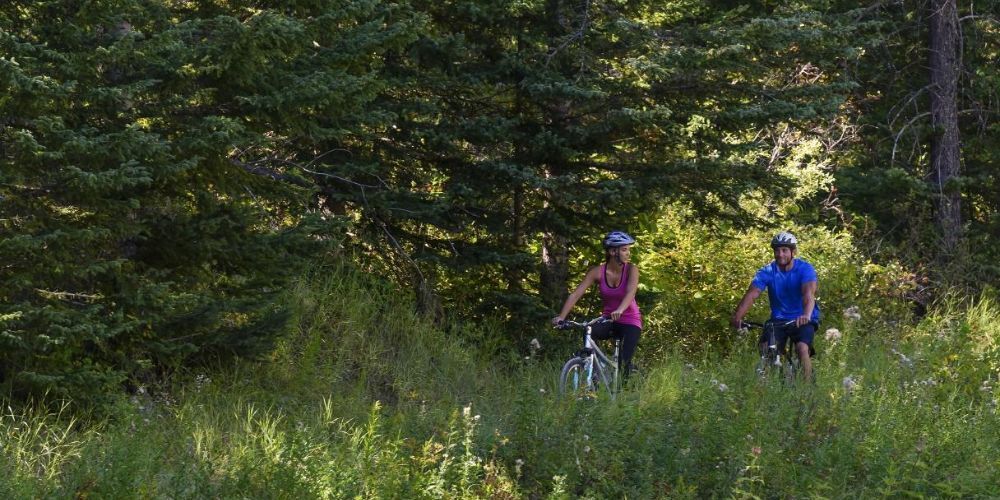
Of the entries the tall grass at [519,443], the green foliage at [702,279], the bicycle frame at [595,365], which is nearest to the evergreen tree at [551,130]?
the green foliage at [702,279]

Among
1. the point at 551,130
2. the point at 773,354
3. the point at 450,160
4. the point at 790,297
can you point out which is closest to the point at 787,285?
the point at 790,297

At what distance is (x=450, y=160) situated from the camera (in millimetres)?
13664

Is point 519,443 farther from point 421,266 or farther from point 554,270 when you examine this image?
point 554,270

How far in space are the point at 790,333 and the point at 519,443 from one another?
425cm

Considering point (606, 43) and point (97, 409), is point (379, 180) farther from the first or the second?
point (97, 409)

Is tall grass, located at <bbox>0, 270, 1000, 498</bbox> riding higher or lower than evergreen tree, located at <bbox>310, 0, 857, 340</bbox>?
lower

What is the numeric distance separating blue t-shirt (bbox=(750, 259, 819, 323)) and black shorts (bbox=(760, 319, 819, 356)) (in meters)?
0.10

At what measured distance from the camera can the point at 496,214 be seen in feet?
45.0

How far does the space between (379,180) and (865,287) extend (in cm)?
782

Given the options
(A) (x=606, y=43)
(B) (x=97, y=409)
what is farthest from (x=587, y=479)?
(A) (x=606, y=43)

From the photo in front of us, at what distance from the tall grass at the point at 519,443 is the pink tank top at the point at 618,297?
2.08 ft

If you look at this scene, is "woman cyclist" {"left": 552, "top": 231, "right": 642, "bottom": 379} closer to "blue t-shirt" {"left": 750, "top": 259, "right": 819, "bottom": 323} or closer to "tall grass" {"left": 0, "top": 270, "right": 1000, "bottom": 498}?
"tall grass" {"left": 0, "top": 270, "right": 1000, "bottom": 498}

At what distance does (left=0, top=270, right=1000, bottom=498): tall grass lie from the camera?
21.8 ft

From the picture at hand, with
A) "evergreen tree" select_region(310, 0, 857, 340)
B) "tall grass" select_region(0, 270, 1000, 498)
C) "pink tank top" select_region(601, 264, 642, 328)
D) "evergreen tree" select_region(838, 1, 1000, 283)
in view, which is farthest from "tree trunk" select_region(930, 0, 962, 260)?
"pink tank top" select_region(601, 264, 642, 328)
